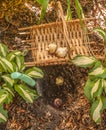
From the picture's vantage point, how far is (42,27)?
1.87m

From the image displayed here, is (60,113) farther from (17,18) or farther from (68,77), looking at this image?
(17,18)

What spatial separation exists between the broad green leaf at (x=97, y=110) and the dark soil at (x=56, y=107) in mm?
109

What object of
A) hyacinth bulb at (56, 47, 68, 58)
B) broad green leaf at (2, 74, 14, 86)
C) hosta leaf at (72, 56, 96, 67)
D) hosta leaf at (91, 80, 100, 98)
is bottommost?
hosta leaf at (91, 80, 100, 98)

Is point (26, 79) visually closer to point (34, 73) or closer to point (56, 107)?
point (34, 73)

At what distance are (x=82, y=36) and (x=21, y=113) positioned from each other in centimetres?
60

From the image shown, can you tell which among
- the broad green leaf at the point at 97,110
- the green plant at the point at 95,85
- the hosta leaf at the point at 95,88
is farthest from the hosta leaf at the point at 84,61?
the broad green leaf at the point at 97,110

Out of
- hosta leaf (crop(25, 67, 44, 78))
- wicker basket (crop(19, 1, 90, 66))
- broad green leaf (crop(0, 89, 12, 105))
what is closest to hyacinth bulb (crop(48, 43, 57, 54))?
wicker basket (crop(19, 1, 90, 66))

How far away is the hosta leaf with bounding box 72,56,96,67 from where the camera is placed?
65.8 inches

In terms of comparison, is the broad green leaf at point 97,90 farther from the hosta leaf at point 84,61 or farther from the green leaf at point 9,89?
the green leaf at point 9,89

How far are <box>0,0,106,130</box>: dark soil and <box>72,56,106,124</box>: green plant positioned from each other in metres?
0.14

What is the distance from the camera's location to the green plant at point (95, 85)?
1638 millimetres

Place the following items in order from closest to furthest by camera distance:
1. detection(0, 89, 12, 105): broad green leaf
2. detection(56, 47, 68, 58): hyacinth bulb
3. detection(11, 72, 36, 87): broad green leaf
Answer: detection(11, 72, 36, 87): broad green leaf < detection(0, 89, 12, 105): broad green leaf < detection(56, 47, 68, 58): hyacinth bulb

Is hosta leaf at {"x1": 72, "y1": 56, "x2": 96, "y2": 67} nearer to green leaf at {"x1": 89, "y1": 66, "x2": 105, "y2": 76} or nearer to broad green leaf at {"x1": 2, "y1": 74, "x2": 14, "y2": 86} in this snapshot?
green leaf at {"x1": 89, "y1": 66, "x2": 105, "y2": 76}

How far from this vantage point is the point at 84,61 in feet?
5.51
